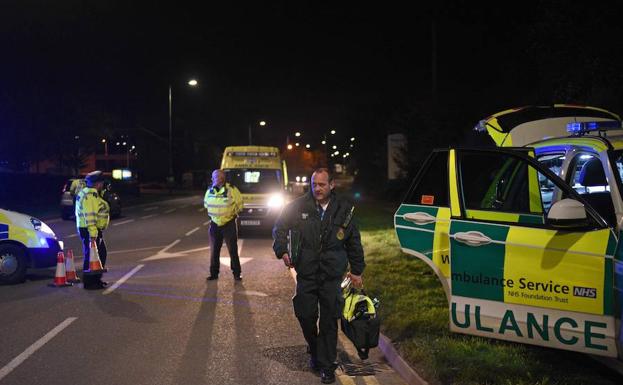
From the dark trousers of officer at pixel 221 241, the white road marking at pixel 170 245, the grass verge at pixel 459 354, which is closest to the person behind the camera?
the grass verge at pixel 459 354

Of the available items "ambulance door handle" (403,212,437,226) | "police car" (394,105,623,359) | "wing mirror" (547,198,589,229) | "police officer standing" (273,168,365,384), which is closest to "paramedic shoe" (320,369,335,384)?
"police officer standing" (273,168,365,384)

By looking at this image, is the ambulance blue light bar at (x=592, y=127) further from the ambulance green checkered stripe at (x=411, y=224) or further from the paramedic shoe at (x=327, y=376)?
the paramedic shoe at (x=327, y=376)

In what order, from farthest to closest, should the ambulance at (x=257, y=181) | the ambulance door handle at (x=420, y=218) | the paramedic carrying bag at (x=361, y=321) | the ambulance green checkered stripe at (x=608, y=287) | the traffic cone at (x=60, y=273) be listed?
the ambulance at (x=257, y=181) → the traffic cone at (x=60, y=273) → the paramedic carrying bag at (x=361, y=321) → the ambulance door handle at (x=420, y=218) → the ambulance green checkered stripe at (x=608, y=287)

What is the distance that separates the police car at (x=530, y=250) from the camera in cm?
424

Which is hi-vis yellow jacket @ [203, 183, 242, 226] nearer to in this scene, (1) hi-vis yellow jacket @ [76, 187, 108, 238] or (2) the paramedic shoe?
(1) hi-vis yellow jacket @ [76, 187, 108, 238]

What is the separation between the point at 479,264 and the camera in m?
4.70

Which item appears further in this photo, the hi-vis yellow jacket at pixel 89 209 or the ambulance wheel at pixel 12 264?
the ambulance wheel at pixel 12 264

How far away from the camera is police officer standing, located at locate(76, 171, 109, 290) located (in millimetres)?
9555

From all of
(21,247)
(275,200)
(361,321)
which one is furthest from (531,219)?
(275,200)

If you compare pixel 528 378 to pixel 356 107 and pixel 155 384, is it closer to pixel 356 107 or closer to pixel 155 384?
pixel 155 384

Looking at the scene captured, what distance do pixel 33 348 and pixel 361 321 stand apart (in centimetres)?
338

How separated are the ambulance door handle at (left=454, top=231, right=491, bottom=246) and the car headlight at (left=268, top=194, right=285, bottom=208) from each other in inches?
494

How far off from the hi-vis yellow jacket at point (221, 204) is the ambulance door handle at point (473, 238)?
232 inches

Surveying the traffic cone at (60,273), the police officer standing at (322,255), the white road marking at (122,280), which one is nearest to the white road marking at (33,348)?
the white road marking at (122,280)
